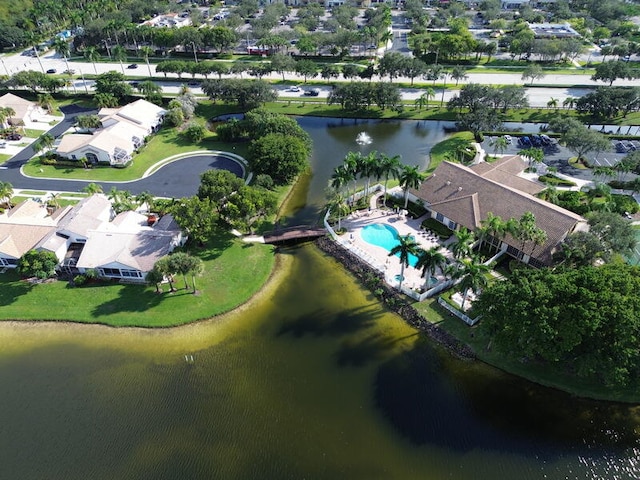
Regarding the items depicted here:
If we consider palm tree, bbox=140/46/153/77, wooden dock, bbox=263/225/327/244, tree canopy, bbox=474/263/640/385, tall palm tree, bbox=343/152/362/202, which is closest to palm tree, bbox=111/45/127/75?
palm tree, bbox=140/46/153/77

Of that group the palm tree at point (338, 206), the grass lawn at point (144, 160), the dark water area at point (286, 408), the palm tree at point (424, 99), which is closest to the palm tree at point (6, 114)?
the grass lawn at point (144, 160)

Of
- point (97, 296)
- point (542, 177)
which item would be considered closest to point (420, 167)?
point (542, 177)

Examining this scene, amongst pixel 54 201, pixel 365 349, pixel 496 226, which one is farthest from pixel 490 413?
pixel 54 201

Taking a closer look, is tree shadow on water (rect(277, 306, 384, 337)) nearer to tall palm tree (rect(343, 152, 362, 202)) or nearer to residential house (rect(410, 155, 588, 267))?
residential house (rect(410, 155, 588, 267))

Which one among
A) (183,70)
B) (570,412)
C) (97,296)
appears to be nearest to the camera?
(570,412)

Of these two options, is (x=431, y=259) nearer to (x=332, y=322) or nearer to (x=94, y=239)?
(x=332, y=322)

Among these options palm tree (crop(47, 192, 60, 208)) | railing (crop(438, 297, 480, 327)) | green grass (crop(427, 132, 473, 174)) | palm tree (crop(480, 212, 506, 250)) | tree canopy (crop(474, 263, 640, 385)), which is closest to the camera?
tree canopy (crop(474, 263, 640, 385))

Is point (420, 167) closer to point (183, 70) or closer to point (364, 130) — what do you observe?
point (364, 130)
